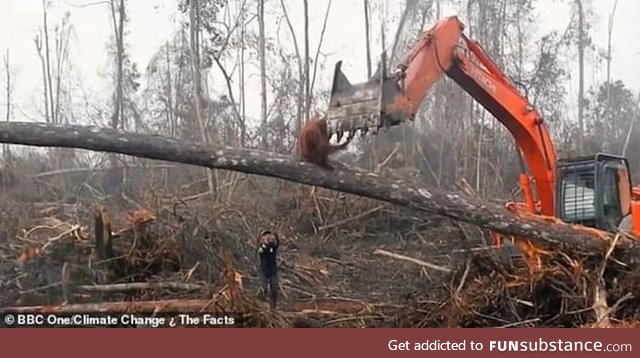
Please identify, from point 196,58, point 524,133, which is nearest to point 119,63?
point 196,58

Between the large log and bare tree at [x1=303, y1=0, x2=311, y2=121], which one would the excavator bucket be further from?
bare tree at [x1=303, y1=0, x2=311, y2=121]

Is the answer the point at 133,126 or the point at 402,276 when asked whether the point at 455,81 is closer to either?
the point at 402,276

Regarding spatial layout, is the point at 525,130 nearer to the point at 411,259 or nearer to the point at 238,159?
the point at 411,259

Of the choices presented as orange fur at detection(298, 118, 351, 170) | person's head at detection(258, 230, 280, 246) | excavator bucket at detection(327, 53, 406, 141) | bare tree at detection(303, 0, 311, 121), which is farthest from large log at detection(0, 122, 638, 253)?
bare tree at detection(303, 0, 311, 121)
